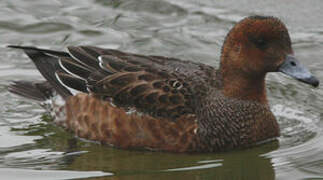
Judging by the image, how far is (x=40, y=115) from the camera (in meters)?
9.06

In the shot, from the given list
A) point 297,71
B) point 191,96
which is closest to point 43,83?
point 191,96

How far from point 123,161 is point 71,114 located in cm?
104

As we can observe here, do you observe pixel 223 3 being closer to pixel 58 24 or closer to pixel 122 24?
pixel 122 24

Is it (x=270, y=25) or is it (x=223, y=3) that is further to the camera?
(x=223, y=3)

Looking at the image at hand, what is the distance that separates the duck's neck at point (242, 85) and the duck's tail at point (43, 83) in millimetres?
1707

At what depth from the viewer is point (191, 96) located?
7738 millimetres

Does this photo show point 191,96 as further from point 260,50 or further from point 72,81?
point 72,81

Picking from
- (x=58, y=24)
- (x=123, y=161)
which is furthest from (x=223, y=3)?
(x=123, y=161)

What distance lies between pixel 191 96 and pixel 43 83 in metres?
2.07

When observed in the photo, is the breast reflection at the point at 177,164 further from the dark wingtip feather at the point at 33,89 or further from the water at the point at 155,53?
the dark wingtip feather at the point at 33,89

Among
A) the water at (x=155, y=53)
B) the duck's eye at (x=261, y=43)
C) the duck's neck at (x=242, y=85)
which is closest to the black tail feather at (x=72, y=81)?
the water at (x=155, y=53)

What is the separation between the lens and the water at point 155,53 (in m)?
7.46

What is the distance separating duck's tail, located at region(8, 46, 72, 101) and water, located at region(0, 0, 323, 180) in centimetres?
25

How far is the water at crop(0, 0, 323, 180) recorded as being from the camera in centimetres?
746
